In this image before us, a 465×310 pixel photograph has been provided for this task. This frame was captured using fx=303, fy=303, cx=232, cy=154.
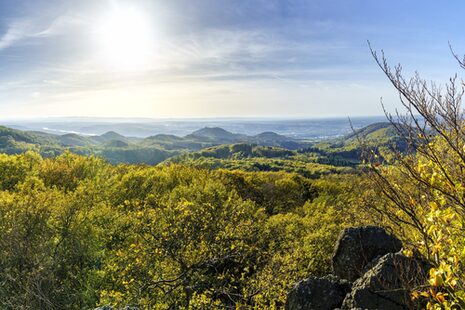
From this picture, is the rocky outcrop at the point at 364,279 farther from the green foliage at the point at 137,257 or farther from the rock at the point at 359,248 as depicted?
the green foliage at the point at 137,257

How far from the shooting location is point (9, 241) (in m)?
25.5

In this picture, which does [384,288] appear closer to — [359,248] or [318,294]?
[318,294]

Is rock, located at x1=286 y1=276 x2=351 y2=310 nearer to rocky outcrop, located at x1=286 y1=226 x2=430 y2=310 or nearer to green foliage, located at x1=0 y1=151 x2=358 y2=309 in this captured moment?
rocky outcrop, located at x1=286 y1=226 x2=430 y2=310

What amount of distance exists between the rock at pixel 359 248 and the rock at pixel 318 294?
238 cm

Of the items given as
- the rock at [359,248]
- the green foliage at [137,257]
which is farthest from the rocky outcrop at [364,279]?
the green foliage at [137,257]

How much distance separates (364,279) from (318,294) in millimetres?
2986

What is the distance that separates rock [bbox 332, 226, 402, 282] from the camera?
21.1 meters

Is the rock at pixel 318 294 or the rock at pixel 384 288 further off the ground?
the rock at pixel 384 288

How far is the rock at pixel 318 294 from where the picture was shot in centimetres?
1838

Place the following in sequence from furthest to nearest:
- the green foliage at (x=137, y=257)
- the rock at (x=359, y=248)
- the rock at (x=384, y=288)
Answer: the green foliage at (x=137, y=257) → the rock at (x=359, y=248) → the rock at (x=384, y=288)

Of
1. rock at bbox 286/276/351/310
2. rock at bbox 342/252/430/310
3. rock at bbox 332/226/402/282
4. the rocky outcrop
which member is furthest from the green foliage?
rock at bbox 342/252/430/310

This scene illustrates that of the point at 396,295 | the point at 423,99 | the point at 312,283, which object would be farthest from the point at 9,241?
the point at 423,99

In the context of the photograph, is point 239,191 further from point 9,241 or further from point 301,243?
point 9,241

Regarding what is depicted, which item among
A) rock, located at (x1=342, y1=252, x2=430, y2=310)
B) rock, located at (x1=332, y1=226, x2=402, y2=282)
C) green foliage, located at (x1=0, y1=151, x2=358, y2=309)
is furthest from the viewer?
green foliage, located at (x1=0, y1=151, x2=358, y2=309)
